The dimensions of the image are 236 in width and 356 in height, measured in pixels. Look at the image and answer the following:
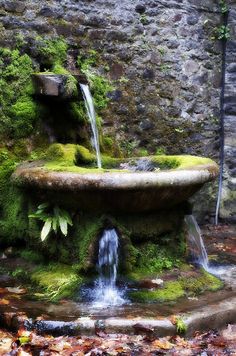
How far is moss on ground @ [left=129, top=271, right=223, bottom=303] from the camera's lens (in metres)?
3.70

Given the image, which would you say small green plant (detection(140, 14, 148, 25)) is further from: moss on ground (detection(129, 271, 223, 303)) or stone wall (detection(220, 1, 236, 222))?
moss on ground (detection(129, 271, 223, 303))

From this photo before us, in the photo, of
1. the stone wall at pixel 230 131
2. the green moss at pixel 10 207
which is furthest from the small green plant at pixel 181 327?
the stone wall at pixel 230 131

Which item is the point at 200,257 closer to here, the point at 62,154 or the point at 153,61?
the point at 62,154

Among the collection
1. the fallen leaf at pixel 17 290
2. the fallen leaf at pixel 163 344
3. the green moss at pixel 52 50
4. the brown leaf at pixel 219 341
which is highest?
the green moss at pixel 52 50

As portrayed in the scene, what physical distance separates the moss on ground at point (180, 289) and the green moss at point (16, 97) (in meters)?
2.24

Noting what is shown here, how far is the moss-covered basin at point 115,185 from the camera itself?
3.63 meters

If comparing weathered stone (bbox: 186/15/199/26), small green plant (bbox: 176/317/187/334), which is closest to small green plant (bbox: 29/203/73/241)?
small green plant (bbox: 176/317/187/334)

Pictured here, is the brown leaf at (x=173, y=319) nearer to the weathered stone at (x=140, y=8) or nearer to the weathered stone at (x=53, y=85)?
the weathered stone at (x=53, y=85)

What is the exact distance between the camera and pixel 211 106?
6.66m

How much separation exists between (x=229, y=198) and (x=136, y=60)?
93.9 inches

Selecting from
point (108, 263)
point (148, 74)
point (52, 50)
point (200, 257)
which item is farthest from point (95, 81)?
point (108, 263)

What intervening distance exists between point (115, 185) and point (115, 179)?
46 mm

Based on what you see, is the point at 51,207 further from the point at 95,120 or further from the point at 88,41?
the point at 88,41

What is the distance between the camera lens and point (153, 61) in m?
6.22
